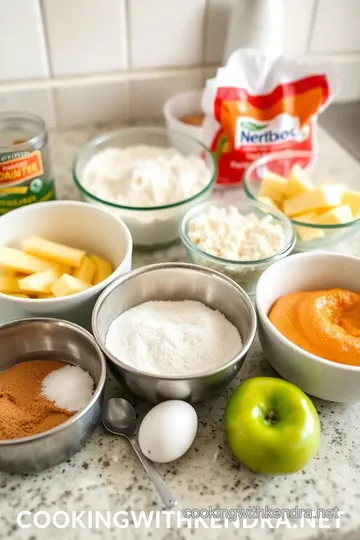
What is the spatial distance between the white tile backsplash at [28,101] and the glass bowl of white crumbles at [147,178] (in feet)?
0.63

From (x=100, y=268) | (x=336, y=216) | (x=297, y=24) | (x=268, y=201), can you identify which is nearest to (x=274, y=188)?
(x=268, y=201)

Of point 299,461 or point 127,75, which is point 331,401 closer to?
point 299,461

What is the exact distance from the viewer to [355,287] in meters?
0.82

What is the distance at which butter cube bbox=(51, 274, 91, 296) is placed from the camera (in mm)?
753

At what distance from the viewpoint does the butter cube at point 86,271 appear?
83 centimetres

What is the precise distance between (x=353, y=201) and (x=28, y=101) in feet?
2.32

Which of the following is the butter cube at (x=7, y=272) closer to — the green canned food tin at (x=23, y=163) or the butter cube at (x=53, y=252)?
the butter cube at (x=53, y=252)

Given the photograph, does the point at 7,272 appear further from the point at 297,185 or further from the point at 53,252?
the point at 297,185

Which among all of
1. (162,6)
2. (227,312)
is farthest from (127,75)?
(227,312)

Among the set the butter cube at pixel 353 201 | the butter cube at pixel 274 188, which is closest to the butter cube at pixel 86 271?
the butter cube at pixel 274 188

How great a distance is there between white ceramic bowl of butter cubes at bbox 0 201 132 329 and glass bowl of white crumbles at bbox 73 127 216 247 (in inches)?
2.2

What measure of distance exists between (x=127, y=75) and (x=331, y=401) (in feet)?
2.66

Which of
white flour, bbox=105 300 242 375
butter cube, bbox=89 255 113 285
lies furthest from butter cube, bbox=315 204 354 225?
butter cube, bbox=89 255 113 285

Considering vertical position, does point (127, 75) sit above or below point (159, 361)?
above
